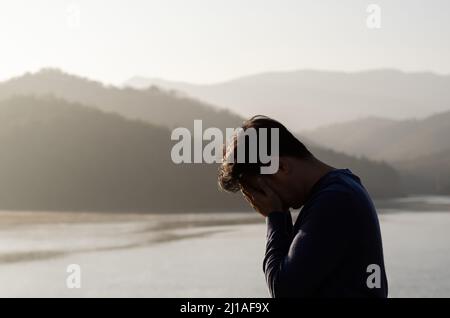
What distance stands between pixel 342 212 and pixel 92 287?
25.2 m

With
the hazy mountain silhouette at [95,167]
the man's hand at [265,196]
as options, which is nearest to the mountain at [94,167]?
the hazy mountain silhouette at [95,167]

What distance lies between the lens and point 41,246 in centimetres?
3972

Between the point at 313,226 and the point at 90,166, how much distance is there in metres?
70.4

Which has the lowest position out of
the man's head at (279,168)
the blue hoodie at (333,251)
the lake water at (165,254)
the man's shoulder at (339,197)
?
the lake water at (165,254)

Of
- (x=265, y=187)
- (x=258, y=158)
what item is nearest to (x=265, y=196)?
(x=265, y=187)

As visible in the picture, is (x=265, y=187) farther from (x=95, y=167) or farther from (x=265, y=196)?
(x=95, y=167)

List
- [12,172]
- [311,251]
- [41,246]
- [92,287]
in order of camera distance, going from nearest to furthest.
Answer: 1. [311,251]
2. [92,287]
3. [41,246]
4. [12,172]

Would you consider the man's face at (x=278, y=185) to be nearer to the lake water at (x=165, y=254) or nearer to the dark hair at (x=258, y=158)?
the dark hair at (x=258, y=158)

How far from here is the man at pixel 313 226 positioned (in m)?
2.12

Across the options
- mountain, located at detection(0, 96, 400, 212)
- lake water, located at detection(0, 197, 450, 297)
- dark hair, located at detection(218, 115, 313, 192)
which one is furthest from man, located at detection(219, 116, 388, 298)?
mountain, located at detection(0, 96, 400, 212)

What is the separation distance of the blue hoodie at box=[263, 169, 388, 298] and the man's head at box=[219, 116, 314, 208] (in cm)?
10

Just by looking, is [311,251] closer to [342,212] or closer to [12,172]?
[342,212]

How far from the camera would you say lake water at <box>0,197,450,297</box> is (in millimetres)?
25739

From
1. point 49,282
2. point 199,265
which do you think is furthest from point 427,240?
point 49,282
